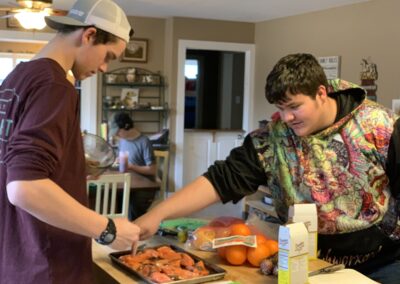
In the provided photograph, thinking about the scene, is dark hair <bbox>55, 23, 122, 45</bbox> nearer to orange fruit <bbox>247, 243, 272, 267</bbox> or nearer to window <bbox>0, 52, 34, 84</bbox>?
orange fruit <bbox>247, 243, 272, 267</bbox>

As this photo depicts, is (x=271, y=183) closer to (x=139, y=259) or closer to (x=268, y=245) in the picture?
(x=268, y=245)

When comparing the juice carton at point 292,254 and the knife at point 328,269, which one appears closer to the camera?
the juice carton at point 292,254

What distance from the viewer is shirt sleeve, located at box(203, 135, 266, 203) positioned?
176 centimetres

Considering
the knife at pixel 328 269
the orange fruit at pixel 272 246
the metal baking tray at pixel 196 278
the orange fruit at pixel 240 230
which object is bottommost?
A: the metal baking tray at pixel 196 278

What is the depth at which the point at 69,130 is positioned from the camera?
1275 mm

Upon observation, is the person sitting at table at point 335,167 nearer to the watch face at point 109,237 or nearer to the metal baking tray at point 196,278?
the metal baking tray at point 196,278

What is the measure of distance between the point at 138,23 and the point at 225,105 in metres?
2.24

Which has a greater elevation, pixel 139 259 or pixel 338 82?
pixel 338 82

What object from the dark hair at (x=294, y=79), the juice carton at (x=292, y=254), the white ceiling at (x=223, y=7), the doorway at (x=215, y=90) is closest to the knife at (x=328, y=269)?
the juice carton at (x=292, y=254)

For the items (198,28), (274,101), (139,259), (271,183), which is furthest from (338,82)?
(198,28)

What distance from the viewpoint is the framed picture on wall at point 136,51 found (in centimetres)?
618

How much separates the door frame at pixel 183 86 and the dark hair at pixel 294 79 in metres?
4.66

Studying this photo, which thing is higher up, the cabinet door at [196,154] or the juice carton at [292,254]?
the juice carton at [292,254]

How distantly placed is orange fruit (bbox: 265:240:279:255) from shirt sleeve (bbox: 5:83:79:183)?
2.30ft
